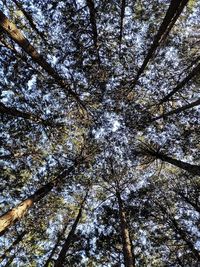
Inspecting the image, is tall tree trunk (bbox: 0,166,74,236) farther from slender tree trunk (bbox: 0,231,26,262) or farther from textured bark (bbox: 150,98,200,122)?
textured bark (bbox: 150,98,200,122)

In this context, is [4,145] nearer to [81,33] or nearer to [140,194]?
[81,33]

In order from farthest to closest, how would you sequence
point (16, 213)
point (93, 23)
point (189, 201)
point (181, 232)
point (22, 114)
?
point (189, 201), point (181, 232), point (22, 114), point (93, 23), point (16, 213)

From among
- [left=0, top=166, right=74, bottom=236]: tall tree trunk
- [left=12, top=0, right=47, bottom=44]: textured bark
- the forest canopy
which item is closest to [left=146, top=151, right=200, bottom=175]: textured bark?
the forest canopy

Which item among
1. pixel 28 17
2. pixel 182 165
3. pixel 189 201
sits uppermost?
pixel 28 17

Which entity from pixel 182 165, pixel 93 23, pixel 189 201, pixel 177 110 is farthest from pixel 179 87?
pixel 189 201

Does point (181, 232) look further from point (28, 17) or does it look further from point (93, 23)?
A: point (28, 17)

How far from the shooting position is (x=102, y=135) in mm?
12328

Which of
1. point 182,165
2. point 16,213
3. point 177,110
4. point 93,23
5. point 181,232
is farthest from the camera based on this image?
point 181,232

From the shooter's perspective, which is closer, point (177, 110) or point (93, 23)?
point (93, 23)

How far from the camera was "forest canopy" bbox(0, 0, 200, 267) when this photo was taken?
9.91 m

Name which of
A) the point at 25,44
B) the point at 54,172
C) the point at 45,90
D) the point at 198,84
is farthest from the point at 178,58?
the point at 54,172

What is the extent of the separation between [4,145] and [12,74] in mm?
2993

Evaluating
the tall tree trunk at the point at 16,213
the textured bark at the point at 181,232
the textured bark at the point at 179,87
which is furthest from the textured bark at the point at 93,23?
the textured bark at the point at 181,232

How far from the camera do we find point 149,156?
38.8 feet
